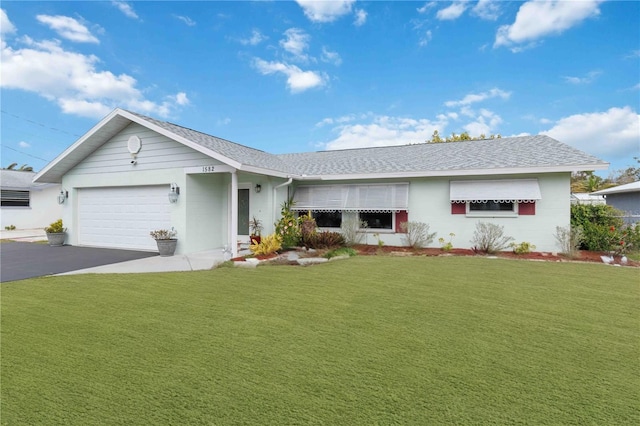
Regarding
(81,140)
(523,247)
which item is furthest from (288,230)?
(81,140)

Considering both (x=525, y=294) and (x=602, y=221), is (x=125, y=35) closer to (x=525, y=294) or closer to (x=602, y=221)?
(x=525, y=294)

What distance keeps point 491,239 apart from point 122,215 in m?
16.1

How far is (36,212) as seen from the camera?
26.5m

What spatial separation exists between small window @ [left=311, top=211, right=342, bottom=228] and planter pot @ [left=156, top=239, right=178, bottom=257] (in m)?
6.51

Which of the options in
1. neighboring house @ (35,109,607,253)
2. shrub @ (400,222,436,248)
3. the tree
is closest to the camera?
neighboring house @ (35,109,607,253)

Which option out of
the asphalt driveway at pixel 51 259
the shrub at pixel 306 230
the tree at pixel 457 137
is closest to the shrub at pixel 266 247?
the shrub at pixel 306 230

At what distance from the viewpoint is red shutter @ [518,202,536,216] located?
12406 millimetres

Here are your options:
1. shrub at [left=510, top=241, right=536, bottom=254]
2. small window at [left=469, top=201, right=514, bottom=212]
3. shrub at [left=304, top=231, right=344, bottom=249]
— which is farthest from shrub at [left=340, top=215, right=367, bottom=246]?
shrub at [left=510, top=241, right=536, bottom=254]

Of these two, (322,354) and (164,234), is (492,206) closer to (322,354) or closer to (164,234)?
(322,354)

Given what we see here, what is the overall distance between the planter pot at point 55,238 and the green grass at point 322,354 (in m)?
9.15

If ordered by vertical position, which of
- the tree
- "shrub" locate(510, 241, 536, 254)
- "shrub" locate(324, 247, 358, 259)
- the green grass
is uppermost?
the tree

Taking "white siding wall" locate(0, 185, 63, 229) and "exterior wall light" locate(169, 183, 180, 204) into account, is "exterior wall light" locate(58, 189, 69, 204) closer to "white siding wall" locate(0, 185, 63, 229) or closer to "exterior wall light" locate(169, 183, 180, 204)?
"exterior wall light" locate(169, 183, 180, 204)

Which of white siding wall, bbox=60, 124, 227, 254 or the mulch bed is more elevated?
white siding wall, bbox=60, 124, 227, 254

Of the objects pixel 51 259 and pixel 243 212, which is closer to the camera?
pixel 51 259
